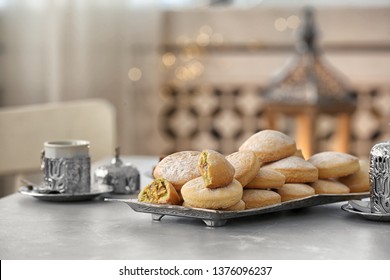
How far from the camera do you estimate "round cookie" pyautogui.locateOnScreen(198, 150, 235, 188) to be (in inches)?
43.9

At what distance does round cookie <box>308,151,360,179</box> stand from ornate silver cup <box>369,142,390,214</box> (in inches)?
3.4

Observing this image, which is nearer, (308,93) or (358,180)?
(358,180)

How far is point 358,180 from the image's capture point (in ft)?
4.42

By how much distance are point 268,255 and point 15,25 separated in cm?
225

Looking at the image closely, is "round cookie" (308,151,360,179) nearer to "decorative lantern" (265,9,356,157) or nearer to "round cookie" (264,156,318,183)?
"round cookie" (264,156,318,183)

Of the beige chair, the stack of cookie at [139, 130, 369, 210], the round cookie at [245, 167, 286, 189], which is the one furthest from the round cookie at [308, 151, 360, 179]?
the beige chair

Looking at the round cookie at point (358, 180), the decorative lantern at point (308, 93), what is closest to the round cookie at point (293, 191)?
the round cookie at point (358, 180)

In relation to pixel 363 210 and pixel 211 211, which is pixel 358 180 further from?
pixel 211 211

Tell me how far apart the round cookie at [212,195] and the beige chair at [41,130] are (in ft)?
3.36

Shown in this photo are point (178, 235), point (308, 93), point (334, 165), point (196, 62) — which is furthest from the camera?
point (196, 62)

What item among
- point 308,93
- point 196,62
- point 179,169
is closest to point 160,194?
point 179,169

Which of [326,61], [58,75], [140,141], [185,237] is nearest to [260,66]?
[326,61]

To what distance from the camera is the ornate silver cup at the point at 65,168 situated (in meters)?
1.40

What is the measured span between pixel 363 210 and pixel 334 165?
10 cm
